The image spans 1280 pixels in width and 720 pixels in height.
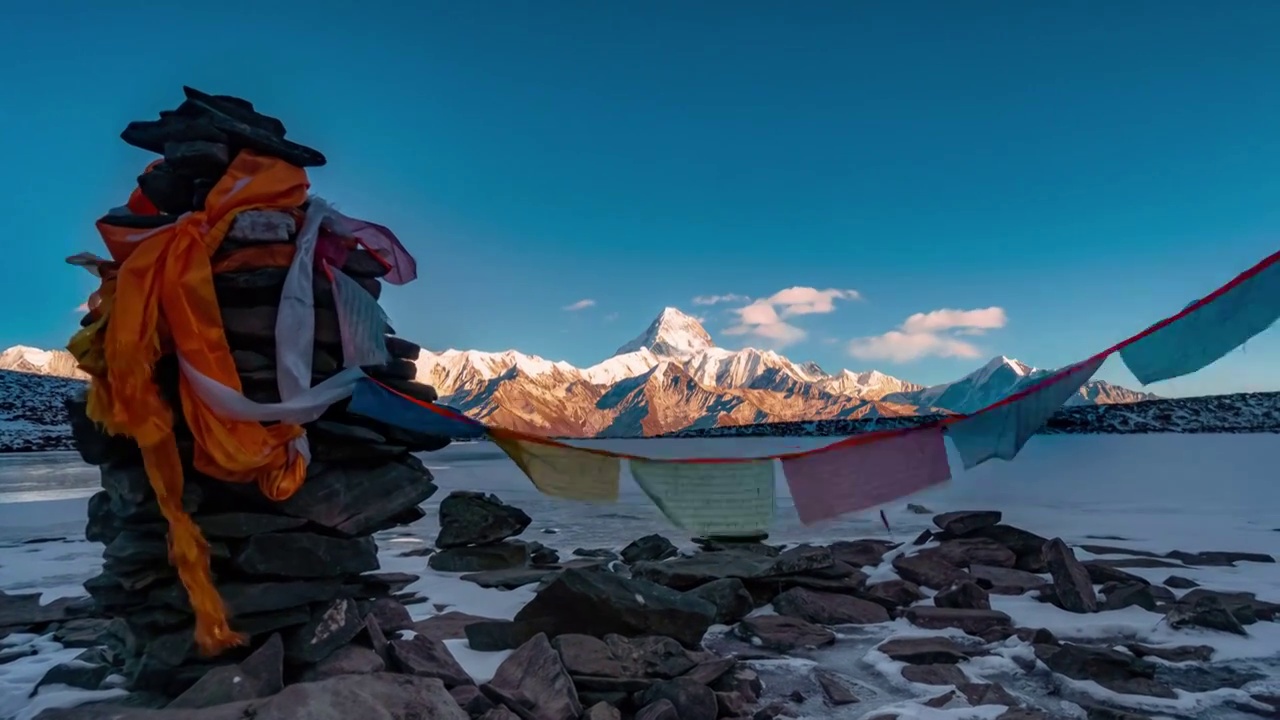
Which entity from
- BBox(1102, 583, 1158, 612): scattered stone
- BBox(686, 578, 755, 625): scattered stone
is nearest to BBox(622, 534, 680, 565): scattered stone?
BBox(686, 578, 755, 625): scattered stone

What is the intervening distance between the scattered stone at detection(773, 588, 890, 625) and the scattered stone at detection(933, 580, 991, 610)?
814mm

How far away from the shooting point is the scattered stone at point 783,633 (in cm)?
847

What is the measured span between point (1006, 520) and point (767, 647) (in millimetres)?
12326

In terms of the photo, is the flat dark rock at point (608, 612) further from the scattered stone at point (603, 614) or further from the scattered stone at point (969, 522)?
the scattered stone at point (969, 522)

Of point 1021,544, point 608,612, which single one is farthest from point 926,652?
point 1021,544

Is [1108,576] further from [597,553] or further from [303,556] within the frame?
[303,556]

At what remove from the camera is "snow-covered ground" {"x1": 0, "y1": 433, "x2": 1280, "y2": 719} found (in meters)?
6.90

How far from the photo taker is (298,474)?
21.3 feet

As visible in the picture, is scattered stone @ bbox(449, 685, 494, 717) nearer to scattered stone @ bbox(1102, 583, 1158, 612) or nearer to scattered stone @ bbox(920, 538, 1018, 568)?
scattered stone @ bbox(1102, 583, 1158, 612)

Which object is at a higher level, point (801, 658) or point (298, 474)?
point (298, 474)

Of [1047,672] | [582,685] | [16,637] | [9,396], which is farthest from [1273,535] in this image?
[9,396]

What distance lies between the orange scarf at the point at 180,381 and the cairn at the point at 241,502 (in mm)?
188

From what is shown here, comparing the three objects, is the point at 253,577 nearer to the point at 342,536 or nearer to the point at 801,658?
the point at 342,536

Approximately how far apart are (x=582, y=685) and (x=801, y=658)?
277cm
